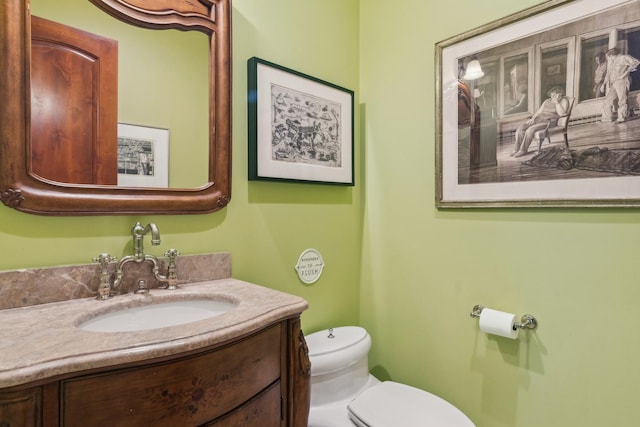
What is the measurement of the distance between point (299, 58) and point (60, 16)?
0.87m

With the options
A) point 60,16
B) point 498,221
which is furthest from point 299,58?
point 498,221

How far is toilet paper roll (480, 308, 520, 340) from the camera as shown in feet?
3.98

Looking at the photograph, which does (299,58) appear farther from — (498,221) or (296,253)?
(498,221)

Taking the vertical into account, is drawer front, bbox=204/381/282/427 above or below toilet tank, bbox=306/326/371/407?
above

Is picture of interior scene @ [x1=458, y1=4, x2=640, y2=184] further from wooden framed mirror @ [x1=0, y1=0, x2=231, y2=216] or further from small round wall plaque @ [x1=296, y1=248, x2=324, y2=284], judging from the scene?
wooden framed mirror @ [x1=0, y1=0, x2=231, y2=216]

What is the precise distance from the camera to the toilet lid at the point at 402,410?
1176 mm

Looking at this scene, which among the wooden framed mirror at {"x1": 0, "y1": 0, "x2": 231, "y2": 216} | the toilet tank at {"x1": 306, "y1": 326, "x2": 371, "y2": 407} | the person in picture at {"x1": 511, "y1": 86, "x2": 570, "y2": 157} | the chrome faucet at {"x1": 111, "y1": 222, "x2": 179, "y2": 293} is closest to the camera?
the wooden framed mirror at {"x1": 0, "y1": 0, "x2": 231, "y2": 216}

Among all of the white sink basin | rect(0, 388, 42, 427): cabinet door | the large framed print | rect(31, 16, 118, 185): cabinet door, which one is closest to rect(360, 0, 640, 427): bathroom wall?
the large framed print

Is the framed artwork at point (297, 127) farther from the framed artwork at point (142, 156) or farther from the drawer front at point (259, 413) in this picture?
the drawer front at point (259, 413)

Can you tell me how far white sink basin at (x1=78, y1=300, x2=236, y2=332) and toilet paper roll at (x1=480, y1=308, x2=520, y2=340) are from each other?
0.92 m

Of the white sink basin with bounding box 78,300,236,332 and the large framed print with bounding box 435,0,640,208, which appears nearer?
the white sink basin with bounding box 78,300,236,332

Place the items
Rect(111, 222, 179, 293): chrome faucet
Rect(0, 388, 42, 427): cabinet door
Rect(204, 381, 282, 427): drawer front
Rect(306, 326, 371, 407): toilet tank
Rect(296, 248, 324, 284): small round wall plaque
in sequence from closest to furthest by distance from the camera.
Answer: Rect(0, 388, 42, 427): cabinet door
Rect(204, 381, 282, 427): drawer front
Rect(111, 222, 179, 293): chrome faucet
Rect(306, 326, 371, 407): toilet tank
Rect(296, 248, 324, 284): small round wall plaque

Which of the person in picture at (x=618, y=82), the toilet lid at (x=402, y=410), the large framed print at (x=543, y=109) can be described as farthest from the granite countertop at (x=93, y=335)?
the person in picture at (x=618, y=82)

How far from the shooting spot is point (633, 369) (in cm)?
104
